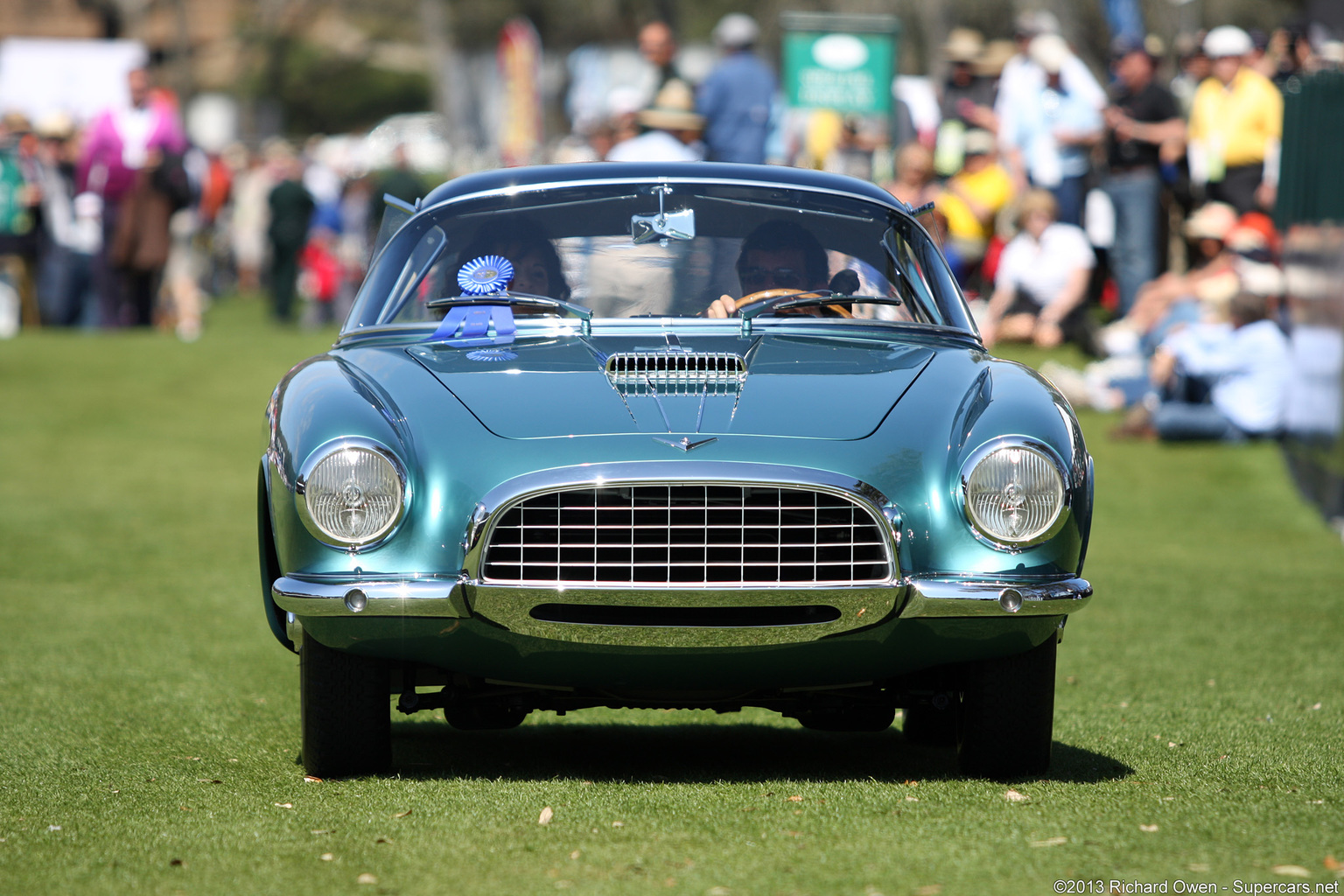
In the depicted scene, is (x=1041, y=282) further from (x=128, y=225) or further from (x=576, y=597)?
(x=576, y=597)

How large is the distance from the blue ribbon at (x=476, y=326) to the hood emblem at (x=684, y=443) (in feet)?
3.34

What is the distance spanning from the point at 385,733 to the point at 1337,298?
6.92 m

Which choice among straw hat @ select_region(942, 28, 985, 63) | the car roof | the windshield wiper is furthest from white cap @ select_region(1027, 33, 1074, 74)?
the windshield wiper

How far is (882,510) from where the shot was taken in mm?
4062

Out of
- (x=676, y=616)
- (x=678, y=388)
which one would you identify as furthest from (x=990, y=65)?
(x=676, y=616)

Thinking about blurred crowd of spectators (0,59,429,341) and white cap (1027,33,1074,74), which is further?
blurred crowd of spectators (0,59,429,341)

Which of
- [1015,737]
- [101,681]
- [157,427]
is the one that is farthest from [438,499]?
[157,427]

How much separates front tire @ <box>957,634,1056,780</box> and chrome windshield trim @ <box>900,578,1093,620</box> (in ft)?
0.69

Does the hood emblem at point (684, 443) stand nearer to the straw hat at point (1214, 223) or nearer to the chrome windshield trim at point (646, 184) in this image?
the chrome windshield trim at point (646, 184)

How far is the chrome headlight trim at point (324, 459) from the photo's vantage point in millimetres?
Result: 4109

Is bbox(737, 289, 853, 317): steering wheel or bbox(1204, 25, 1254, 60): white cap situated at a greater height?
bbox(1204, 25, 1254, 60): white cap

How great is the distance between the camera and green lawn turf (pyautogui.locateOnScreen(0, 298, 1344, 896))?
361 cm

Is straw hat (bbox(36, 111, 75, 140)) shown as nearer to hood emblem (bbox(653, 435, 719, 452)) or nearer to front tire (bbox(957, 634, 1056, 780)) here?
hood emblem (bbox(653, 435, 719, 452))

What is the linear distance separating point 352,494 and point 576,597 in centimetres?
60
